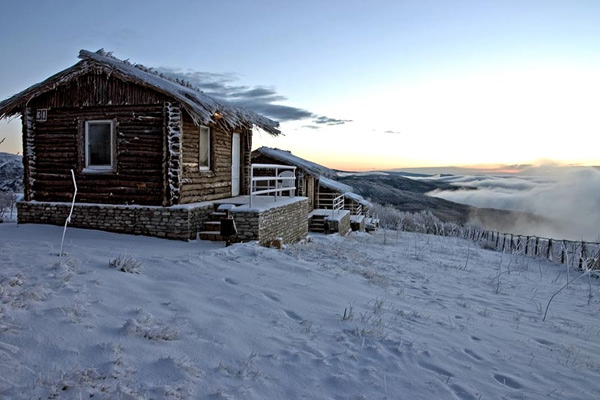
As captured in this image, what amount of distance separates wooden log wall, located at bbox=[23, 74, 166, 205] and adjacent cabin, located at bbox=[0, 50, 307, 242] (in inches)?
1.1

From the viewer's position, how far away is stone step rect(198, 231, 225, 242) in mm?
10883

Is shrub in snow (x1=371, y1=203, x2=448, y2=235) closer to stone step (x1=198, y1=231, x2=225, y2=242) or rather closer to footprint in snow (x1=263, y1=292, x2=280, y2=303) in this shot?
stone step (x1=198, y1=231, x2=225, y2=242)

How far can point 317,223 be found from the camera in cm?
2402

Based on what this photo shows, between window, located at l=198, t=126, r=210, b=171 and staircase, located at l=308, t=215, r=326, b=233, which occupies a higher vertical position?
window, located at l=198, t=126, r=210, b=171

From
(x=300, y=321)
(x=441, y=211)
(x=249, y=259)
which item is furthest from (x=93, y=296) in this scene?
(x=441, y=211)

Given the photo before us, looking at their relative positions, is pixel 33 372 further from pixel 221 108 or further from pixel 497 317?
pixel 221 108

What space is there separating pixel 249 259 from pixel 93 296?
12.1ft

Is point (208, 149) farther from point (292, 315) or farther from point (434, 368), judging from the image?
point (434, 368)

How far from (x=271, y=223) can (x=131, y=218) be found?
13.2 ft

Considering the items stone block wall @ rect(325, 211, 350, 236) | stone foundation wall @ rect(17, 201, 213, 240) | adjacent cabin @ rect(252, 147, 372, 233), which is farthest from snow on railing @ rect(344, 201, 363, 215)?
stone foundation wall @ rect(17, 201, 213, 240)

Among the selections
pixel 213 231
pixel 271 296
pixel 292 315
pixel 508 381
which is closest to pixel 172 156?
pixel 213 231

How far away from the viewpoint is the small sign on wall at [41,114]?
39.4 ft

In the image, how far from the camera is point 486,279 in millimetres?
11305

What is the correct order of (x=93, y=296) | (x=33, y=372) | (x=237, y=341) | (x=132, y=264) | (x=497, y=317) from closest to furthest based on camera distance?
1. (x=33, y=372)
2. (x=237, y=341)
3. (x=93, y=296)
4. (x=132, y=264)
5. (x=497, y=317)
